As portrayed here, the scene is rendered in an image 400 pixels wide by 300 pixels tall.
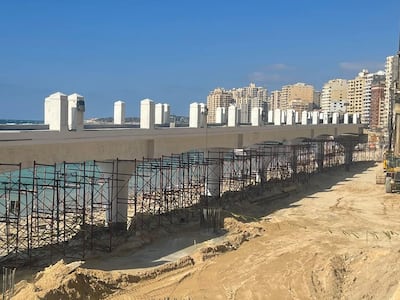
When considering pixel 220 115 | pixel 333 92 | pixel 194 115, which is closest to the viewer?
pixel 194 115

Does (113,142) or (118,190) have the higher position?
(113,142)

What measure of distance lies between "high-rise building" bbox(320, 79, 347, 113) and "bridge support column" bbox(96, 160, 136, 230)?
13143cm

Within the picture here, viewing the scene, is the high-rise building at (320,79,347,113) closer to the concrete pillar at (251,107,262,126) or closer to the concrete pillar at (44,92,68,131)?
the concrete pillar at (251,107,262,126)

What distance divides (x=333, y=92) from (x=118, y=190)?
13823 cm

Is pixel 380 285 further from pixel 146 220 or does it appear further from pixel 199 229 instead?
pixel 146 220

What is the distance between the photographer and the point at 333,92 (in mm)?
152000

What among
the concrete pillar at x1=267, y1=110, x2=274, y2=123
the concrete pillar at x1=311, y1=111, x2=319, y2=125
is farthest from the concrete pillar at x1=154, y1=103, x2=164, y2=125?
the concrete pillar at x1=311, y1=111, x2=319, y2=125

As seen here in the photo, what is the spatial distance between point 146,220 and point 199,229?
2884 mm

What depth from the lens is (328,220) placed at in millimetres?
29250

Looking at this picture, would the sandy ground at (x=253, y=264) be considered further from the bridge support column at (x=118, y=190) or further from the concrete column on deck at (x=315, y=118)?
the concrete column on deck at (x=315, y=118)

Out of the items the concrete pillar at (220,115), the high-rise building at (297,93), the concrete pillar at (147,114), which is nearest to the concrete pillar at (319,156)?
the concrete pillar at (220,115)

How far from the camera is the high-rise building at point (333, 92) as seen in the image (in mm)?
150375

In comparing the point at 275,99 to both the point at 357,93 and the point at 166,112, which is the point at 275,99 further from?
the point at 166,112

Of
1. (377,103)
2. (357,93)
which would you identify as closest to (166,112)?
(377,103)
